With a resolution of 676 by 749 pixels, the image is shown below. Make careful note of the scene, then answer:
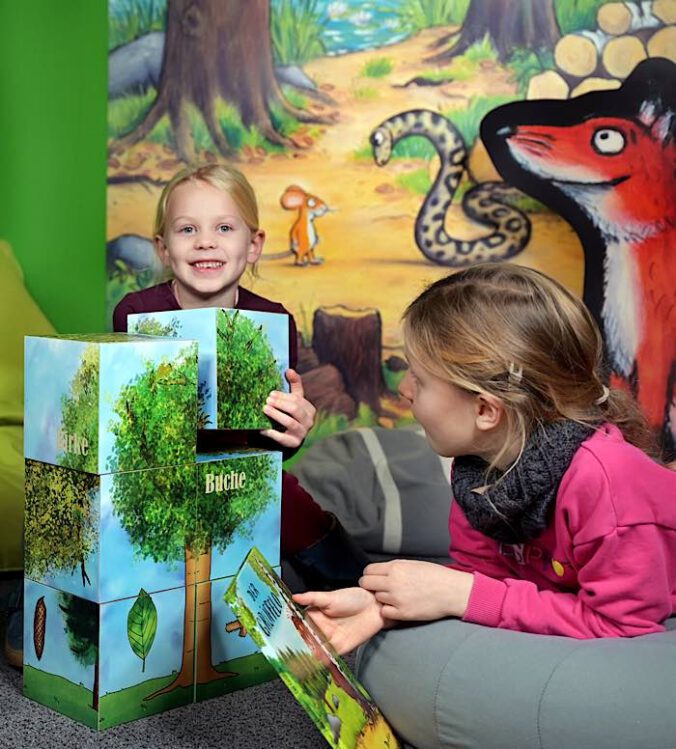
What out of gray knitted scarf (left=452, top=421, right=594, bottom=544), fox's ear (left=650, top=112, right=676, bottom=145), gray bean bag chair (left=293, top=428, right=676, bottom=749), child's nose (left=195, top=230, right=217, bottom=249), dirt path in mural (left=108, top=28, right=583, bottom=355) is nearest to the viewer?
gray bean bag chair (left=293, top=428, right=676, bottom=749)

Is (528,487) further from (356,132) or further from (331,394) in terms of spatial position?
(356,132)

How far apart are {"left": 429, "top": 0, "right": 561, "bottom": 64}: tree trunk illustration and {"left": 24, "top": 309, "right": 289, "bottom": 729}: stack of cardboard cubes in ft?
4.34

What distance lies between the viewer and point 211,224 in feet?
5.43

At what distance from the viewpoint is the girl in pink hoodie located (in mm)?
1097

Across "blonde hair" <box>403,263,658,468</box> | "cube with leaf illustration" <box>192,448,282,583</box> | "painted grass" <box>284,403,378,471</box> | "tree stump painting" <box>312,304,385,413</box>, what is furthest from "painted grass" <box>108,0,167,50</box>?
"blonde hair" <box>403,263,658,468</box>

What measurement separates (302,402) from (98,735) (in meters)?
0.47

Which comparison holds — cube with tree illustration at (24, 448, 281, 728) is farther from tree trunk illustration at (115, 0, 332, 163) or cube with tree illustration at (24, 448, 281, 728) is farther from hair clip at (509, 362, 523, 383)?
tree trunk illustration at (115, 0, 332, 163)

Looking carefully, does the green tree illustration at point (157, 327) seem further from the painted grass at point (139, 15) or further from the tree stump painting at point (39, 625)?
the painted grass at point (139, 15)

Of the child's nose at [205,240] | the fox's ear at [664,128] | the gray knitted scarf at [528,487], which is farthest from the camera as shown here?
the fox's ear at [664,128]

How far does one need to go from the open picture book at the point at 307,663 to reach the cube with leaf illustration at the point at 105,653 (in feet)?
0.61

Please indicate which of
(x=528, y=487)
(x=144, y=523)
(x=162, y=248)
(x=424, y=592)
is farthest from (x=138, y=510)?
(x=162, y=248)

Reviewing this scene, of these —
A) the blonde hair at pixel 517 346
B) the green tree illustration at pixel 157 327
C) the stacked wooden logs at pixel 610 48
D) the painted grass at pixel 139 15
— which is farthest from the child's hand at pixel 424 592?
the painted grass at pixel 139 15

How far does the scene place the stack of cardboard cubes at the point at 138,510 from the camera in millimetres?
1212

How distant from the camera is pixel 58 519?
4.12ft
